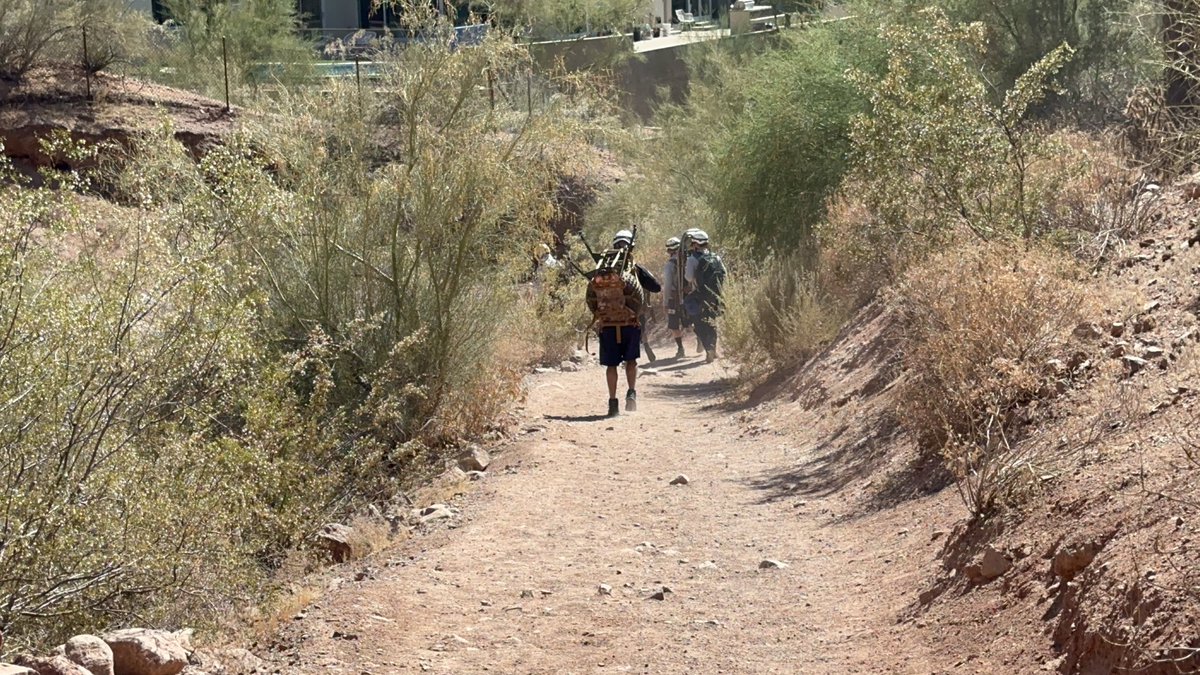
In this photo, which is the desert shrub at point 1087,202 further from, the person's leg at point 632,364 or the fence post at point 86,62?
the fence post at point 86,62

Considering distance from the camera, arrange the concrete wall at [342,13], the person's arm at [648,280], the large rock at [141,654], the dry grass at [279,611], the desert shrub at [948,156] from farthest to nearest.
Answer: the concrete wall at [342,13] → the person's arm at [648,280] → the desert shrub at [948,156] → the dry grass at [279,611] → the large rock at [141,654]

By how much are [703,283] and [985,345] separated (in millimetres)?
10162

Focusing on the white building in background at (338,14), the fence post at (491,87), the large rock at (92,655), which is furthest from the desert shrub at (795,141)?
the white building in background at (338,14)

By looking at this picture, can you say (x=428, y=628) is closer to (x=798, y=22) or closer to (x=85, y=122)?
(x=85, y=122)

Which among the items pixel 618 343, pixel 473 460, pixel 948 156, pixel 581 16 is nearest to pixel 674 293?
pixel 618 343

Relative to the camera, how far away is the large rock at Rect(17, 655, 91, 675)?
5.36 metres

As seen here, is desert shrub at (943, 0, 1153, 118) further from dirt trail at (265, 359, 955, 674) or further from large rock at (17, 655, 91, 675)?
large rock at (17, 655, 91, 675)

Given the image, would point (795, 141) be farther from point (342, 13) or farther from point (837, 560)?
point (342, 13)

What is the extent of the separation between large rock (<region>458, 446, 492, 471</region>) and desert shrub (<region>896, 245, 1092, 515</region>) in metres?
3.50

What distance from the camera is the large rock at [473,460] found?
1208cm

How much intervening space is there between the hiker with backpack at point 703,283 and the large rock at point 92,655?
44.6 ft

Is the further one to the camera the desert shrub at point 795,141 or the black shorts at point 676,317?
the black shorts at point 676,317

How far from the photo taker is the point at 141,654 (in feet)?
19.6

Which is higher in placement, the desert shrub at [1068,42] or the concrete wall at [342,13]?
the concrete wall at [342,13]
